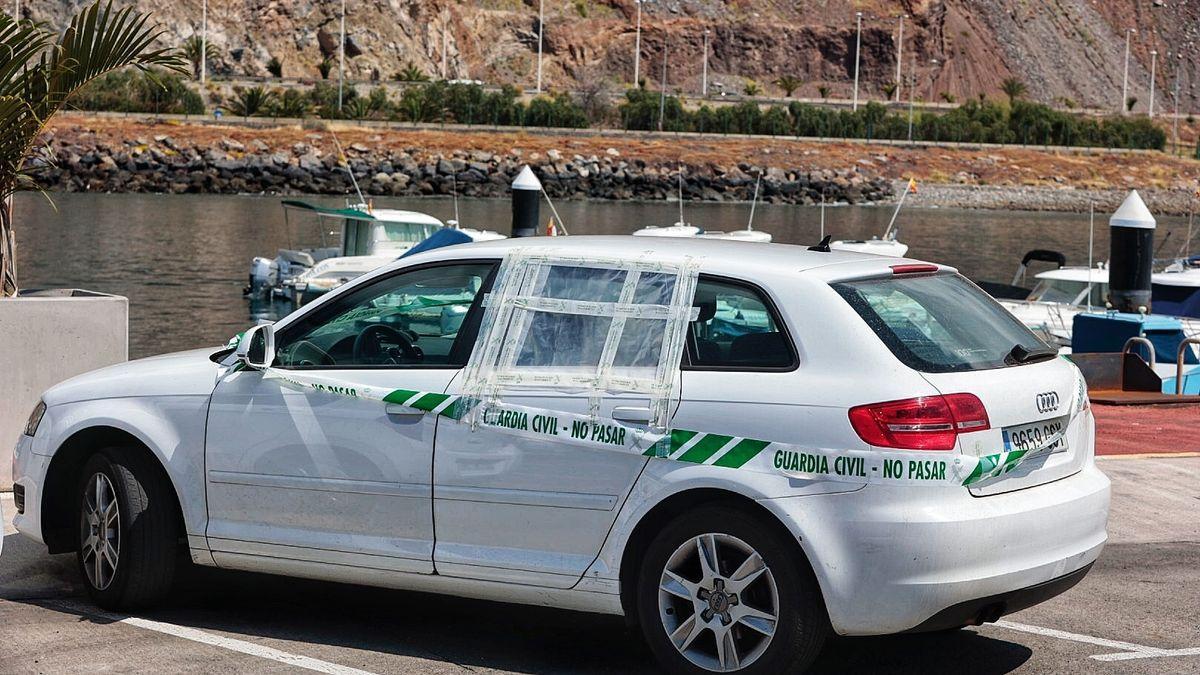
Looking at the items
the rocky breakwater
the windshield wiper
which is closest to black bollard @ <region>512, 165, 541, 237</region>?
the windshield wiper

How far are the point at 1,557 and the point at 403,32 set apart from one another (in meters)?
130

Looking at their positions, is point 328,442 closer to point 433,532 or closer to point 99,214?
point 433,532

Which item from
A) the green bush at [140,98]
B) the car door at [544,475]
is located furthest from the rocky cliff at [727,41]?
the car door at [544,475]

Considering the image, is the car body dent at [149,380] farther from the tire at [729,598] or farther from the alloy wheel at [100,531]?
the tire at [729,598]

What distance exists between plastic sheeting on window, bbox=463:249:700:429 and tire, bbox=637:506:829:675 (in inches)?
17.2

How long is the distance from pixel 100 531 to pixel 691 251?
2.88m

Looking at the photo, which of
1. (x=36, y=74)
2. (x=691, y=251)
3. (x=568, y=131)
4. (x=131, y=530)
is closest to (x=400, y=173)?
(x=568, y=131)

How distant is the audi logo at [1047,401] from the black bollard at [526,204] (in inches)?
786

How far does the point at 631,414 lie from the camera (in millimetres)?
5660

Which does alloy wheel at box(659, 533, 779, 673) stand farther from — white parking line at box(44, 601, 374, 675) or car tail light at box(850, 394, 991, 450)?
white parking line at box(44, 601, 374, 675)

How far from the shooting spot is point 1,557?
7.57 meters

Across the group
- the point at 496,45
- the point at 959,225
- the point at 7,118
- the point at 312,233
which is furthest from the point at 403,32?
the point at 7,118

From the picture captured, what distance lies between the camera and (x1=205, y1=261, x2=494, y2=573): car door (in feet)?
20.0

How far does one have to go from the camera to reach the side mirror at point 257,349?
20.9 feet
